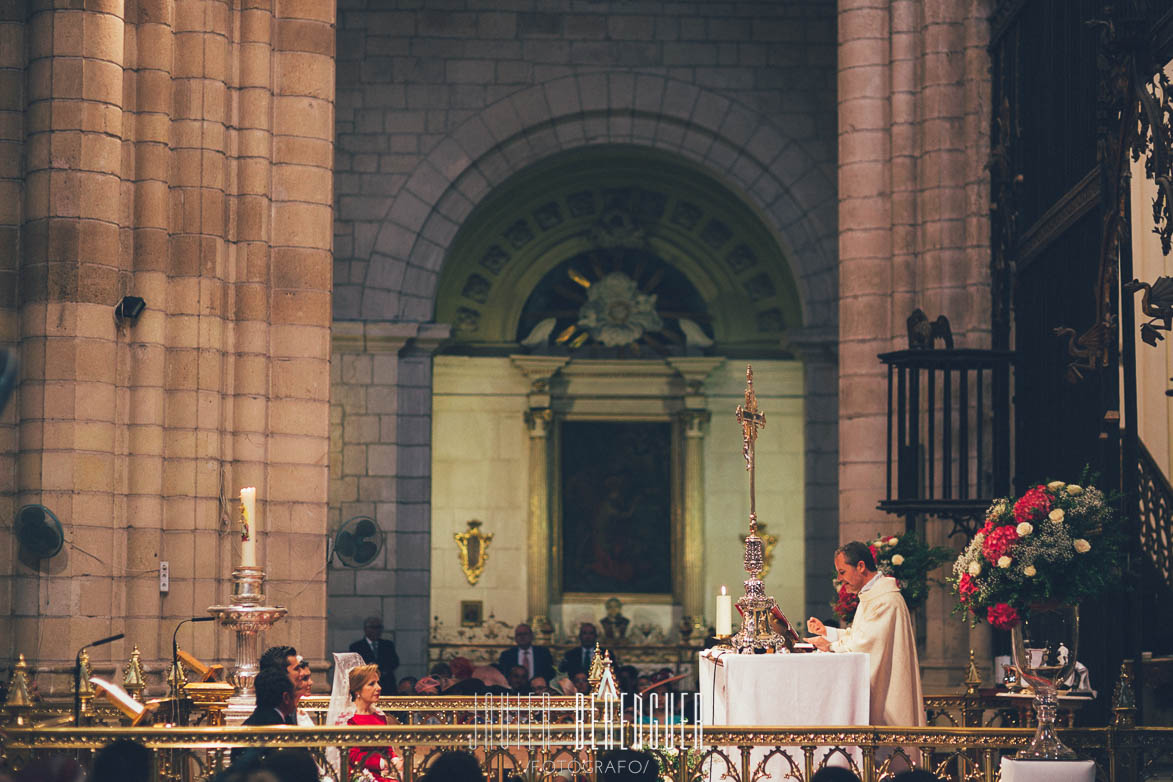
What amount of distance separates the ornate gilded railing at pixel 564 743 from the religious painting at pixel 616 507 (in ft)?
39.3

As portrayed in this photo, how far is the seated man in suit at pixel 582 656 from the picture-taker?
1657 cm

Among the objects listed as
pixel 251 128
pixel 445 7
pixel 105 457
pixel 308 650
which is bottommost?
pixel 308 650

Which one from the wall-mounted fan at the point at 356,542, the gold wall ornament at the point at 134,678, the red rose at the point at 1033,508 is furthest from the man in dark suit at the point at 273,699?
the wall-mounted fan at the point at 356,542

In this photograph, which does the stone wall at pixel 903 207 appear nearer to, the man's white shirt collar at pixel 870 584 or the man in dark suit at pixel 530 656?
the man's white shirt collar at pixel 870 584

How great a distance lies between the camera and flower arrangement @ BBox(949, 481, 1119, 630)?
8.69m

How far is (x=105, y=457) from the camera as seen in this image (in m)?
11.2

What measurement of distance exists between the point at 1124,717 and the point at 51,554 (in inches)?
258

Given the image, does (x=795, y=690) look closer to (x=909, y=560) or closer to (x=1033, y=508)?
(x=1033, y=508)

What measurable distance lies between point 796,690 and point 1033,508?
62.2 inches

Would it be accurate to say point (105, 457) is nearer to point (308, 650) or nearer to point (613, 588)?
point (308, 650)

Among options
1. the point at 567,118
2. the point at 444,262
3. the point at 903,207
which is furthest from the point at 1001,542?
the point at 444,262

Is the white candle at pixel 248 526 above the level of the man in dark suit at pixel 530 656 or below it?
above

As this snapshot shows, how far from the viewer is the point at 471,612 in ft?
64.7

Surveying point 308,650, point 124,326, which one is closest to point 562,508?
point 308,650
